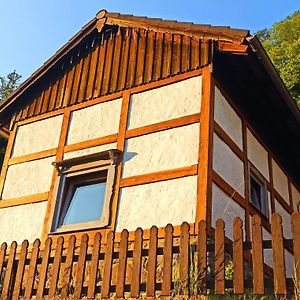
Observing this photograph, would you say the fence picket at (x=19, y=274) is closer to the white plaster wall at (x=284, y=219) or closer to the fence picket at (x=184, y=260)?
the fence picket at (x=184, y=260)

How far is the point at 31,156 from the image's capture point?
874cm

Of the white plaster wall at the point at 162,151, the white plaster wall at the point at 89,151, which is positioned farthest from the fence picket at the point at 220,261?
the white plaster wall at the point at 89,151

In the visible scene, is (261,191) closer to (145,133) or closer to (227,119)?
(227,119)

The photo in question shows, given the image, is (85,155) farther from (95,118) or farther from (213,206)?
(213,206)

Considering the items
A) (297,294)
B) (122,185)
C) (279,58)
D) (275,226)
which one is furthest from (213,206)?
(279,58)

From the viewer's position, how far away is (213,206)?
627 cm

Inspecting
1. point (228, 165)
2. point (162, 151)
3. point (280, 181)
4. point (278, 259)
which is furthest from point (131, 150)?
point (280, 181)

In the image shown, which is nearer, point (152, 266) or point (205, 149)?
point (152, 266)

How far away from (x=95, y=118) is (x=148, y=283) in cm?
422

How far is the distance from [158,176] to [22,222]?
9.49ft

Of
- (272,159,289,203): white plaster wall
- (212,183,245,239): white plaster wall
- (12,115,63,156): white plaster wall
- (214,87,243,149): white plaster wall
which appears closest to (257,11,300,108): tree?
(272,159,289,203): white plaster wall

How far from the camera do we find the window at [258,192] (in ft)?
27.1

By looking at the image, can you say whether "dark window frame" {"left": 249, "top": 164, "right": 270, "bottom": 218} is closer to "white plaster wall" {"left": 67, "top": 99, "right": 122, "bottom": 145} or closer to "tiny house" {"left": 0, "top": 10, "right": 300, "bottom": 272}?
"tiny house" {"left": 0, "top": 10, "right": 300, "bottom": 272}

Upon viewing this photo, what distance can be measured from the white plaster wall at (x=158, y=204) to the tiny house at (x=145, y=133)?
2 centimetres
